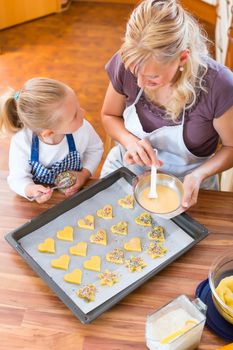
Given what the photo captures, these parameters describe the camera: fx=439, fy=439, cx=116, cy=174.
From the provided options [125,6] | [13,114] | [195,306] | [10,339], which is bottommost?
[125,6]

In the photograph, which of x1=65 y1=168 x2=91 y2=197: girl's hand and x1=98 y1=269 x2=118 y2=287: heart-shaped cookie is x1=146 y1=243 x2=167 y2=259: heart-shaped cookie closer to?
x1=98 y1=269 x2=118 y2=287: heart-shaped cookie

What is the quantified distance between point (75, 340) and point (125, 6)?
3263mm

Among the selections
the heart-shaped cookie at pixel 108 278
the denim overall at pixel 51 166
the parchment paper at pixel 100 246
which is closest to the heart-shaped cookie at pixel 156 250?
the parchment paper at pixel 100 246

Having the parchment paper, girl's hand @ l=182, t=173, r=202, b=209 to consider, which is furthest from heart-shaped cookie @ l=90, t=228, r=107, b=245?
girl's hand @ l=182, t=173, r=202, b=209

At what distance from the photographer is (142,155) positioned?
129cm

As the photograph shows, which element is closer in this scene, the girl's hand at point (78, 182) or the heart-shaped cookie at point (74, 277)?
the heart-shaped cookie at point (74, 277)

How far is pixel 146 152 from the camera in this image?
130 cm

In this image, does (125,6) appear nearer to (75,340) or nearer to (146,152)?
(146,152)

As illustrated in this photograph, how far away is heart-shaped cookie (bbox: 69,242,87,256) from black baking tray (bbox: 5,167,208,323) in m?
0.10

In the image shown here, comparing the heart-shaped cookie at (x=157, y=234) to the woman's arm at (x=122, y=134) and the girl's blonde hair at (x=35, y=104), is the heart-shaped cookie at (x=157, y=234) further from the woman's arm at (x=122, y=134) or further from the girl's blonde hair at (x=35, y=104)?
the girl's blonde hair at (x=35, y=104)

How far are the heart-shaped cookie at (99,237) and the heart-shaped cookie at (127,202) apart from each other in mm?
111

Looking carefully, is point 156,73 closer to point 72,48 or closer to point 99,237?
point 99,237

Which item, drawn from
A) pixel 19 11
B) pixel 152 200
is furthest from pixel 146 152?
pixel 19 11

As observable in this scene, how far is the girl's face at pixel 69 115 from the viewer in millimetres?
1248
